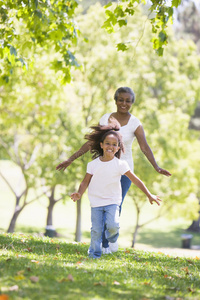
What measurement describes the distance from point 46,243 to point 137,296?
3124 millimetres

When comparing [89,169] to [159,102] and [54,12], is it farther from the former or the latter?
[159,102]

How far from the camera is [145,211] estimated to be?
39094 millimetres

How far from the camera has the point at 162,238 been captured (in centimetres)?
2858

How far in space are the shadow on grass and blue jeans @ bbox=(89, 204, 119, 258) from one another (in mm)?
21290

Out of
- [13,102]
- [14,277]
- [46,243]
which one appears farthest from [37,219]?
[14,277]

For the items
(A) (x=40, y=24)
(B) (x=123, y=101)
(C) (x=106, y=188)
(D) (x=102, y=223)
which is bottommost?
(D) (x=102, y=223)

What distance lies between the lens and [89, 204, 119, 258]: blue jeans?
16.5 ft

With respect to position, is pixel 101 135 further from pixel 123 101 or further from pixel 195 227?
pixel 195 227

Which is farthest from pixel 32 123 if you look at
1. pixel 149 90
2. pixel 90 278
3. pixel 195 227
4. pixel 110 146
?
pixel 195 227

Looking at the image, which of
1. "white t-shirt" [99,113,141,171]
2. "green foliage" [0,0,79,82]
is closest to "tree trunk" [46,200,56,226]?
"green foliage" [0,0,79,82]

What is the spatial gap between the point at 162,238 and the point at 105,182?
24444 millimetres

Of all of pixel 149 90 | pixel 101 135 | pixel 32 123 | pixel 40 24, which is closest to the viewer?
pixel 101 135

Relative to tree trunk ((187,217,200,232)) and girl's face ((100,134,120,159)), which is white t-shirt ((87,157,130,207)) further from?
tree trunk ((187,217,200,232))

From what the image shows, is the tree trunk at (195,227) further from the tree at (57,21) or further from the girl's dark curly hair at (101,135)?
the girl's dark curly hair at (101,135)
